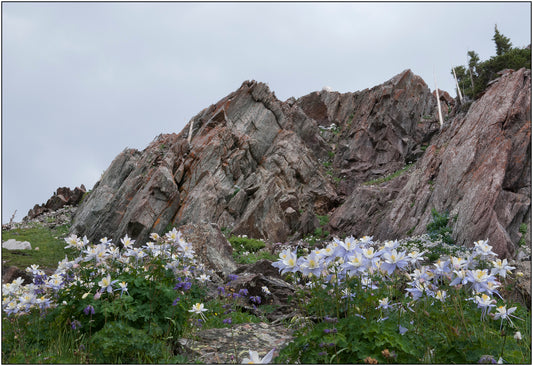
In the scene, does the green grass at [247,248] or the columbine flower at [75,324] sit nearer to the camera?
the columbine flower at [75,324]

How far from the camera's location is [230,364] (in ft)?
12.2

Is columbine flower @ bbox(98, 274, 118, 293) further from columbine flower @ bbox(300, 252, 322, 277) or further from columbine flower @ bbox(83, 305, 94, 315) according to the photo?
columbine flower @ bbox(300, 252, 322, 277)

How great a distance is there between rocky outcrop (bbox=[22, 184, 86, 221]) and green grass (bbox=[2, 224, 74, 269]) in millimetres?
7128

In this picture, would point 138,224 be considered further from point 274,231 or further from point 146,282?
point 146,282

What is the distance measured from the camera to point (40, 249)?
54.9 ft

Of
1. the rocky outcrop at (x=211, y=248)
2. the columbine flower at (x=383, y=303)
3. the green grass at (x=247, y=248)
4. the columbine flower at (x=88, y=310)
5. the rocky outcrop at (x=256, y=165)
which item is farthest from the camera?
the rocky outcrop at (x=256, y=165)

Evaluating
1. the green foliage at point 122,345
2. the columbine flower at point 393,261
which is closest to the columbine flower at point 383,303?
the columbine flower at point 393,261

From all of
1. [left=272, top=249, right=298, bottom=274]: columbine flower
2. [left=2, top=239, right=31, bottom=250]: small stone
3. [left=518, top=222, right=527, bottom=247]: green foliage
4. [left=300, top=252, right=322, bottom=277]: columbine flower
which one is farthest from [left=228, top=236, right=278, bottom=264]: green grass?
[left=300, top=252, right=322, bottom=277]: columbine flower

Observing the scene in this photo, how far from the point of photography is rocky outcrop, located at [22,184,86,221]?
31500 millimetres

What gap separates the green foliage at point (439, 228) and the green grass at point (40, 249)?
1264 cm

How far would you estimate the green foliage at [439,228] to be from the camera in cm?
1152

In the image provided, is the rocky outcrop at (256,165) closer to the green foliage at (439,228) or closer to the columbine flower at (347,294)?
the green foliage at (439,228)

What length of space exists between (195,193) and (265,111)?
932 cm

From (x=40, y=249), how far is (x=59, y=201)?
1720cm
